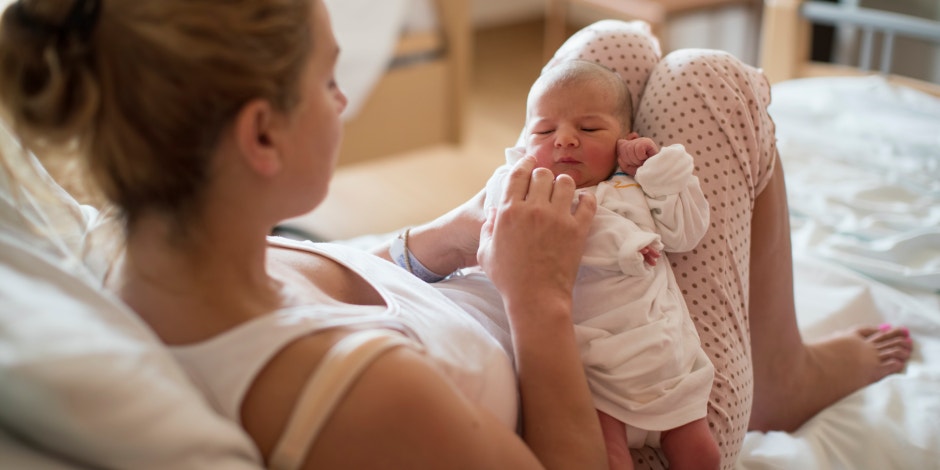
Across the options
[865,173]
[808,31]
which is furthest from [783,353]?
[808,31]

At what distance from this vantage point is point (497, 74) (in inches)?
168

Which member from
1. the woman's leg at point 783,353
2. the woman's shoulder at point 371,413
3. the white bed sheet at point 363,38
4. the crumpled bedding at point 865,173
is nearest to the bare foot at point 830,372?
the woman's leg at point 783,353

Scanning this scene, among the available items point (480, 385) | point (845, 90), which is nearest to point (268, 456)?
point (480, 385)

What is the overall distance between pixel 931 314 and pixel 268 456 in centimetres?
125

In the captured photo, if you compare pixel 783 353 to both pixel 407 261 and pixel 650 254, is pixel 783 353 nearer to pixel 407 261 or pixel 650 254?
pixel 650 254

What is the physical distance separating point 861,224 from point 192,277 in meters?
1.40

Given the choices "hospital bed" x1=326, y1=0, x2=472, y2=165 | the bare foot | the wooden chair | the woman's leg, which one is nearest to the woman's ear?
the woman's leg

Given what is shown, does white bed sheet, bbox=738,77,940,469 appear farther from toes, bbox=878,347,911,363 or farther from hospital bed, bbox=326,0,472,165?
hospital bed, bbox=326,0,472,165

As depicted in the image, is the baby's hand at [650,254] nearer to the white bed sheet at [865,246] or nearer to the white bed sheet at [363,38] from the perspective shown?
the white bed sheet at [865,246]

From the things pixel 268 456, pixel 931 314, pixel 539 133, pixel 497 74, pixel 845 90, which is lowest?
pixel 497 74

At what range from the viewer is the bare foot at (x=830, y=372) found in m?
1.41

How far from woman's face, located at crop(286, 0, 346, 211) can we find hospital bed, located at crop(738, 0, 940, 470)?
758 mm

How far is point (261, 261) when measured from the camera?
2.99ft

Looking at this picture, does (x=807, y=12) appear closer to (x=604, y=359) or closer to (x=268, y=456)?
(x=604, y=359)
